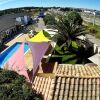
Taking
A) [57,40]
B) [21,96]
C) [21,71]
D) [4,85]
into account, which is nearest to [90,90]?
[21,96]

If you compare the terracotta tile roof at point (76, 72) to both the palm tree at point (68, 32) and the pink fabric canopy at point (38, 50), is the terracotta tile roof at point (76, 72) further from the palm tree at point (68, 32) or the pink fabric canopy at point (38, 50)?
the palm tree at point (68, 32)

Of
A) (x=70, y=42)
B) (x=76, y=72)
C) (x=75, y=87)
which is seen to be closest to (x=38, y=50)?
(x=76, y=72)

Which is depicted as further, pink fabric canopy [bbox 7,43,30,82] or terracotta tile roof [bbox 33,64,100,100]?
pink fabric canopy [bbox 7,43,30,82]

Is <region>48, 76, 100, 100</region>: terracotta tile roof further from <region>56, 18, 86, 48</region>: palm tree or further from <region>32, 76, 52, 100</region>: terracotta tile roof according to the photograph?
<region>56, 18, 86, 48</region>: palm tree

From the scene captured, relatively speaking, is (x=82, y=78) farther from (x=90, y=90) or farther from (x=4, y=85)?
(x=4, y=85)

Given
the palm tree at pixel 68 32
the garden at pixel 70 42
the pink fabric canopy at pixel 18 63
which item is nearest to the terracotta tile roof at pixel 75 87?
the pink fabric canopy at pixel 18 63

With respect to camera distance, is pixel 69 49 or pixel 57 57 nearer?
pixel 57 57

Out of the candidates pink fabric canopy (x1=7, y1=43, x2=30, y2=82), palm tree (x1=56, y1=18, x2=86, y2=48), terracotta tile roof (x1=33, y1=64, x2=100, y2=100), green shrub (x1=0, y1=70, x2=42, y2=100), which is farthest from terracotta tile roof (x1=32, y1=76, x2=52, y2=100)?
palm tree (x1=56, y1=18, x2=86, y2=48)

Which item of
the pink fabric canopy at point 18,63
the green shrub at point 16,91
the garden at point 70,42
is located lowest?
the garden at point 70,42

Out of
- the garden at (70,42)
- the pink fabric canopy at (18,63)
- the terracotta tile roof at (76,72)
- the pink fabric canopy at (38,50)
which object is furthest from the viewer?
the garden at (70,42)
